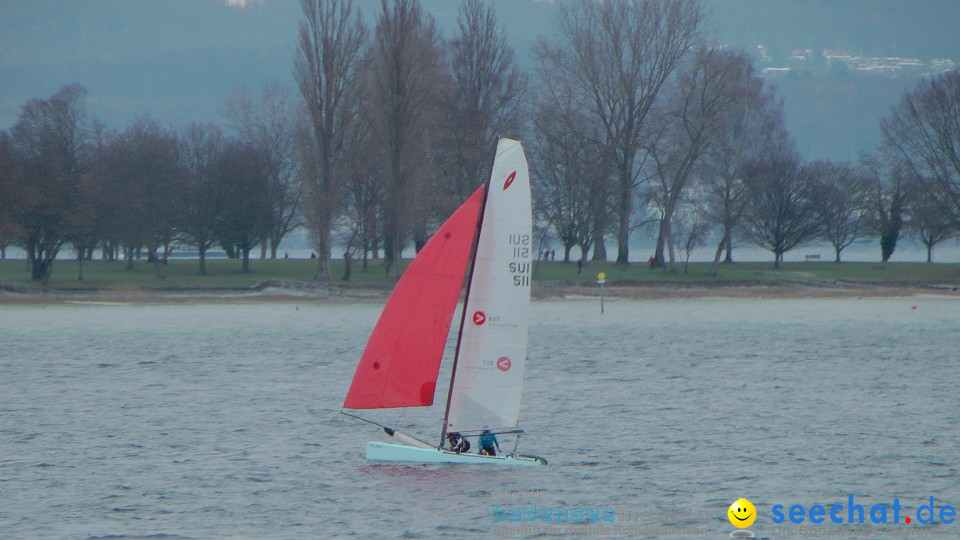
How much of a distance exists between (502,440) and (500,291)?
5605mm

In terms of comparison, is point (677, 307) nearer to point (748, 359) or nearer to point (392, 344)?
point (748, 359)

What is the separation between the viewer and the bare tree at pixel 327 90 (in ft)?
220

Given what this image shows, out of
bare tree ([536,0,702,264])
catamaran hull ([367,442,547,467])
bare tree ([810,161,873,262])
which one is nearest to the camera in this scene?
catamaran hull ([367,442,547,467])

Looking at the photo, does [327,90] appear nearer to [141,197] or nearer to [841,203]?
[141,197]

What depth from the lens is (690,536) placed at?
53.9ft

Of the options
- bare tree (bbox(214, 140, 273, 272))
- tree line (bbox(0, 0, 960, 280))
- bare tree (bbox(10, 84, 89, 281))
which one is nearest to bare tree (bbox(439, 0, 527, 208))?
tree line (bbox(0, 0, 960, 280))

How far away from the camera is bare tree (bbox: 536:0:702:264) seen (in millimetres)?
74250

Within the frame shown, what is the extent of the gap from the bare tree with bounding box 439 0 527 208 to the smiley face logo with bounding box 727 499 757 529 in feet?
169

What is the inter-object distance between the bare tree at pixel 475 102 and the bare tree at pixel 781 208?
18585 mm

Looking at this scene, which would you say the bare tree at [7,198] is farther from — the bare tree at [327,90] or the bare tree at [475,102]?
the bare tree at [475,102]

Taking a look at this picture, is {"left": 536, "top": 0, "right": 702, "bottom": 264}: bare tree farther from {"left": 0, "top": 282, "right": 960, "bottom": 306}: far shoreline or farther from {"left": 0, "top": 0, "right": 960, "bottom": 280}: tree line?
{"left": 0, "top": 282, "right": 960, "bottom": 306}: far shoreline

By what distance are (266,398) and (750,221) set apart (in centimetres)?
5968

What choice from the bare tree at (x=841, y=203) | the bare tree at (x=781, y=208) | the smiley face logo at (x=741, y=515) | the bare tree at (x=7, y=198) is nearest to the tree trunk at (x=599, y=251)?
the bare tree at (x=781, y=208)

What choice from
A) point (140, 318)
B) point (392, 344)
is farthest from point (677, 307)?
point (392, 344)
